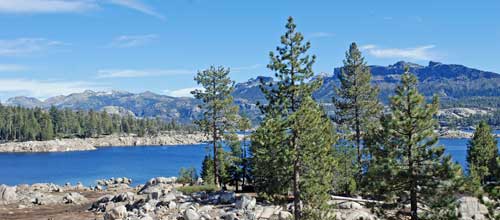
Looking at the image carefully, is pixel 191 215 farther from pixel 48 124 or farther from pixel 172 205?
pixel 48 124

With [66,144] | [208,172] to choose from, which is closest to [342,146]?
[208,172]

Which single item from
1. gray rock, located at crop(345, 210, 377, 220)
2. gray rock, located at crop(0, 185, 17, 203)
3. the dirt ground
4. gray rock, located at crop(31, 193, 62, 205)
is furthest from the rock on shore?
gray rock, located at crop(345, 210, 377, 220)

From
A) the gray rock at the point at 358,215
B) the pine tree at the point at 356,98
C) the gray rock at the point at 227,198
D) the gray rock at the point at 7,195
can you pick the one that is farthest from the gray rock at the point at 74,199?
the gray rock at the point at 358,215

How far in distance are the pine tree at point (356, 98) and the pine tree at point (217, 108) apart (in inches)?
396

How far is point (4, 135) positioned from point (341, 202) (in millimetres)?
169812

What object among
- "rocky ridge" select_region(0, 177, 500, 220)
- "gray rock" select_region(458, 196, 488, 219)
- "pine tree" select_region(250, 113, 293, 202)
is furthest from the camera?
"rocky ridge" select_region(0, 177, 500, 220)

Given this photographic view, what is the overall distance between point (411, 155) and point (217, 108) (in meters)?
25.4

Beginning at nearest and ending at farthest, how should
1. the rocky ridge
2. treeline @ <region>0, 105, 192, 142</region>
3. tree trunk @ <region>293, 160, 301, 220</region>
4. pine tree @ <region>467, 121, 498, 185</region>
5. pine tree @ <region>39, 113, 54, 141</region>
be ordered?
tree trunk @ <region>293, 160, 301, 220</region> → the rocky ridge → pine tree @ <region>467, 121, 498, 185</region> → treeline @ <region>0, 105, 192, 142</region> → pine tree @ <region>39, 113, 54, 141</region>

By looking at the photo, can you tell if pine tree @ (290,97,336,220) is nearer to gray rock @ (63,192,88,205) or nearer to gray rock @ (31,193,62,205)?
gray rock @ (63,192,88,205)

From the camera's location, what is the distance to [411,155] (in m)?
22.0

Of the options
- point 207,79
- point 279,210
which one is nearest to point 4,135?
point 207,79

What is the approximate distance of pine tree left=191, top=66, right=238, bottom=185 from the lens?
45.1m

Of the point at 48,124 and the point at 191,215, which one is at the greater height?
the point at 48,124

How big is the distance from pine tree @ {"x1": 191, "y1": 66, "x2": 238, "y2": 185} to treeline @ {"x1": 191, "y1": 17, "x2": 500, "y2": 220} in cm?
10
